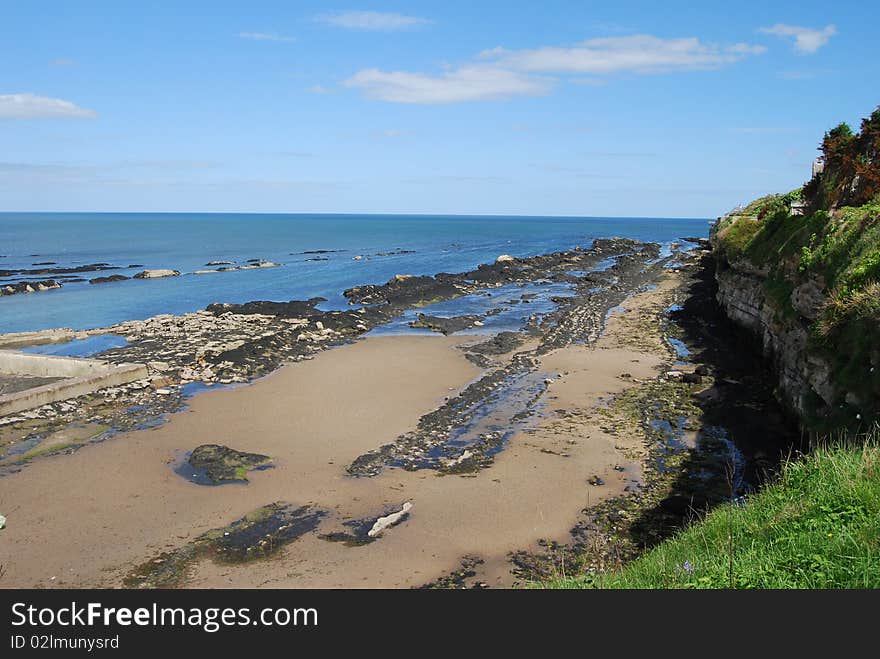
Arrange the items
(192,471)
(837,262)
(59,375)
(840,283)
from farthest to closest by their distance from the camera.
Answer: (59,375)
(837,262)
(192,471)
(840,283)

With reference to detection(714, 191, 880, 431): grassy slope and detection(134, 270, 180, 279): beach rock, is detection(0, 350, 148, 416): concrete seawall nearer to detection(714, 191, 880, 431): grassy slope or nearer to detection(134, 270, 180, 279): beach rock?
detection(714, 191, 880, 431): grassy slope

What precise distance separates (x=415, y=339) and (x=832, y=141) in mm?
23285

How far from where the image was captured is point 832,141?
96.0 feet

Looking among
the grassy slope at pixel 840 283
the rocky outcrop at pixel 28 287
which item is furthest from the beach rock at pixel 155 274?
the grassy slope at pixel 840 283

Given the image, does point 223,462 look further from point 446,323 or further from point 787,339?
point 446,323

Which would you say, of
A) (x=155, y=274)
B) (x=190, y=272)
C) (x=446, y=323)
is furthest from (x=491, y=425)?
(x=190, y=272)

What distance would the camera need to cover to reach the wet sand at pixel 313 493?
1263 cm

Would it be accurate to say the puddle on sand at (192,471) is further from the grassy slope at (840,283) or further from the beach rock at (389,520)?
the grassy slope at (840,283)

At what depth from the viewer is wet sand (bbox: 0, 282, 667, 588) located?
12.6m

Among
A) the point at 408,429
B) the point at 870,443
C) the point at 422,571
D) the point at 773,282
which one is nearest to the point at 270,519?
the point at 422,571

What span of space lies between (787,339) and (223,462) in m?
19.5

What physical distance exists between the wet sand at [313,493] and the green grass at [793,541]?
Answer: 14.8 ft

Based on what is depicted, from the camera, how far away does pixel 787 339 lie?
73.4 feet

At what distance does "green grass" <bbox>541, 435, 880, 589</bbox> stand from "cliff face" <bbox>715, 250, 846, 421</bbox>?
20.7ft
